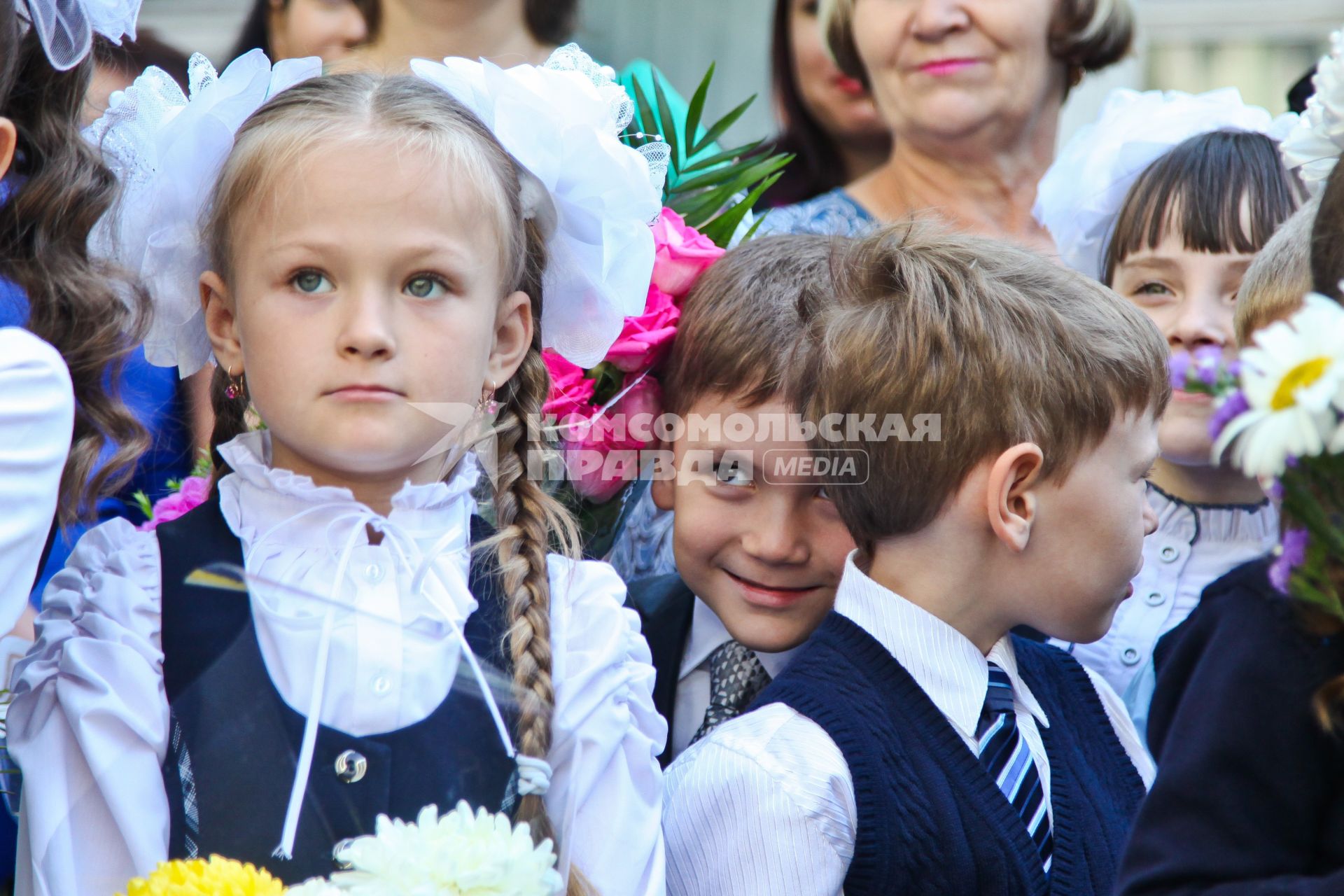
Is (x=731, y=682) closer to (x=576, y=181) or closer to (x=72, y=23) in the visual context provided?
(x=576, y=181)

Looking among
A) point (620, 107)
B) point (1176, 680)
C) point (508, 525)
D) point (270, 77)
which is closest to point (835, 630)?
point (508, 525)

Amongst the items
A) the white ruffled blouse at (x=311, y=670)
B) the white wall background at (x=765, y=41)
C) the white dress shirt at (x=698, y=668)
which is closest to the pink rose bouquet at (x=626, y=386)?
the white dress shirt at (x=698, y=668)

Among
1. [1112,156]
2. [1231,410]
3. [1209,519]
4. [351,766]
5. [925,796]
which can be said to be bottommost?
[925,796]

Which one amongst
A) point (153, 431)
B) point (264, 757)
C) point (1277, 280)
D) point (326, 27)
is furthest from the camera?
point (326, 27)

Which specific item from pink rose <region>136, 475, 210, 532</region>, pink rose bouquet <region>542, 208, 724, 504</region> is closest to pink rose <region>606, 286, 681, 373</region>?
pink rose bouquet <region>542, 208, 724, 504</region>

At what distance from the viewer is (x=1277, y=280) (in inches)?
80.4

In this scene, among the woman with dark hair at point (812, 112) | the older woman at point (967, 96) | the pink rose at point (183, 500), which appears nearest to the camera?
the pink rose at point (183, 500)

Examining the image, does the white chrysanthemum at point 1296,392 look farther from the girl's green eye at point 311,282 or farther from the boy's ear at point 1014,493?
the girl's green eye at point 311,282

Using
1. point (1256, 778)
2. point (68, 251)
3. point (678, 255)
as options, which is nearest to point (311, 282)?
point (68, 251)

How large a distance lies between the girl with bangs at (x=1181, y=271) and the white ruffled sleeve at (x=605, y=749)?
99cm

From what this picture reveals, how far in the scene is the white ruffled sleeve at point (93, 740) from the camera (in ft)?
4.97

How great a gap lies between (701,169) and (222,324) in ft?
3.28

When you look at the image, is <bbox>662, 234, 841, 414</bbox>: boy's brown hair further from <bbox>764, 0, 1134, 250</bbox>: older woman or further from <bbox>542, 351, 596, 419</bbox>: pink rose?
<bbox>764, 0, 1134, 250</bbox>: older woman

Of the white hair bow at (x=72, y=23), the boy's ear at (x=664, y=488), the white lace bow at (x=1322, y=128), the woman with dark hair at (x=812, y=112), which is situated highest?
the woman with dark hair at (x=812, y=112)
